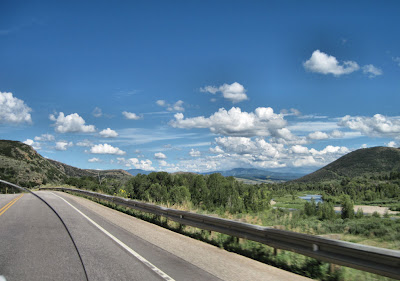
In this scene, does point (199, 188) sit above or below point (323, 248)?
below

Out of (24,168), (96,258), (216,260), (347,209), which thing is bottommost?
(347,209)

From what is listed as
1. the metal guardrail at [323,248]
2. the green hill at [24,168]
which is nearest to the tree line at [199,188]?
the green hill at [24,168]

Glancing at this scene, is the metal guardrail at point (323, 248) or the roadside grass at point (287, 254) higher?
the metal guardrail at point (323, 248)


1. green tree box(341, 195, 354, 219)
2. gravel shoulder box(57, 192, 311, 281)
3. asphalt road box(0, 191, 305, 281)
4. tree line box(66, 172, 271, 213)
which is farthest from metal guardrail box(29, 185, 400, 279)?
tree line box(66, 172, 271, 213)

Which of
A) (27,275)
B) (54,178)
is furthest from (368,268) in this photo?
(54,178)

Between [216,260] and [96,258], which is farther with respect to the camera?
[216,260]

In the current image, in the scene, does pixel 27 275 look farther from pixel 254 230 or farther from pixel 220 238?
pixel 220 238

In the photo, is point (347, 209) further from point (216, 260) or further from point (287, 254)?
point (216, 260)

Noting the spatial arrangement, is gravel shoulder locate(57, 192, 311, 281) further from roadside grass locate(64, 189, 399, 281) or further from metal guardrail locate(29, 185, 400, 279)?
metal guardrail locate(29, 185, 400, 279)

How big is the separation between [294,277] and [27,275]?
4.93 m

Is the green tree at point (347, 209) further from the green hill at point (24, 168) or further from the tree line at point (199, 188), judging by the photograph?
the green hill at point (24, 168)

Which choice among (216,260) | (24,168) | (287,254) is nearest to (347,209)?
(287,254)

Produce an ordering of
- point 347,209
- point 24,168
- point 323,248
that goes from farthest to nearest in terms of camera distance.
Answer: point 24,168 < point 347,209 < point 323,248

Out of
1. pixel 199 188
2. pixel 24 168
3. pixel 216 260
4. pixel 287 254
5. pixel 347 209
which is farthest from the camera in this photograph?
pixel 199 188
